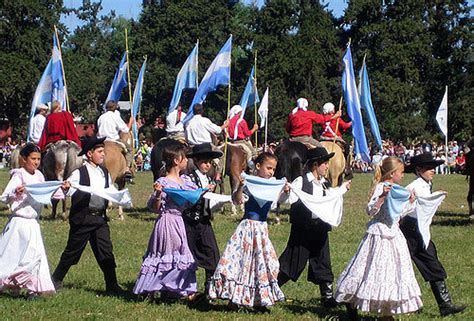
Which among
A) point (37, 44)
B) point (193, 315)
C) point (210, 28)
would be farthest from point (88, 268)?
point (210, 28)

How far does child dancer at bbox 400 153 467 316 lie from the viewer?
944 cm

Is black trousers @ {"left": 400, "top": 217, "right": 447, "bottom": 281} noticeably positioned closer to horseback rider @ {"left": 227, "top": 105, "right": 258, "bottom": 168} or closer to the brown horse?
the brown horse

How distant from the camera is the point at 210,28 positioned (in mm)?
74312

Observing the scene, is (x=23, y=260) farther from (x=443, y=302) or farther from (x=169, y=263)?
(x=443, y=302)

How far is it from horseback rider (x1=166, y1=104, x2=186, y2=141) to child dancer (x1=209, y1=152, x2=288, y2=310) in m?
10.5

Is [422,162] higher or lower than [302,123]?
lower

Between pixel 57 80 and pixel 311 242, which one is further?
pixel 57 80

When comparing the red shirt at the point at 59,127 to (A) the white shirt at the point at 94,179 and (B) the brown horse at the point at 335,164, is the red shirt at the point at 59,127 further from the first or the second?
(A) the white shirt at the point at 94,179

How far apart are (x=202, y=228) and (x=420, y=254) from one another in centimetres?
225

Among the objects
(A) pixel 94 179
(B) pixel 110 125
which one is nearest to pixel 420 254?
(A) pixel 94 179

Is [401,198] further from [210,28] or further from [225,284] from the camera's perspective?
[210,28]

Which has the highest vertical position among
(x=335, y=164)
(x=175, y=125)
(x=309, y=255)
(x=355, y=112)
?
(x=355, y=112)

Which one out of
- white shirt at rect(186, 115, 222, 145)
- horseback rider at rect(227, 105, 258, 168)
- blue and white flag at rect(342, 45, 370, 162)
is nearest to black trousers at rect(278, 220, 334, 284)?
blue and white flag at rect(342, 45, 370, 162)

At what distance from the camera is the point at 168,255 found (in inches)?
375
